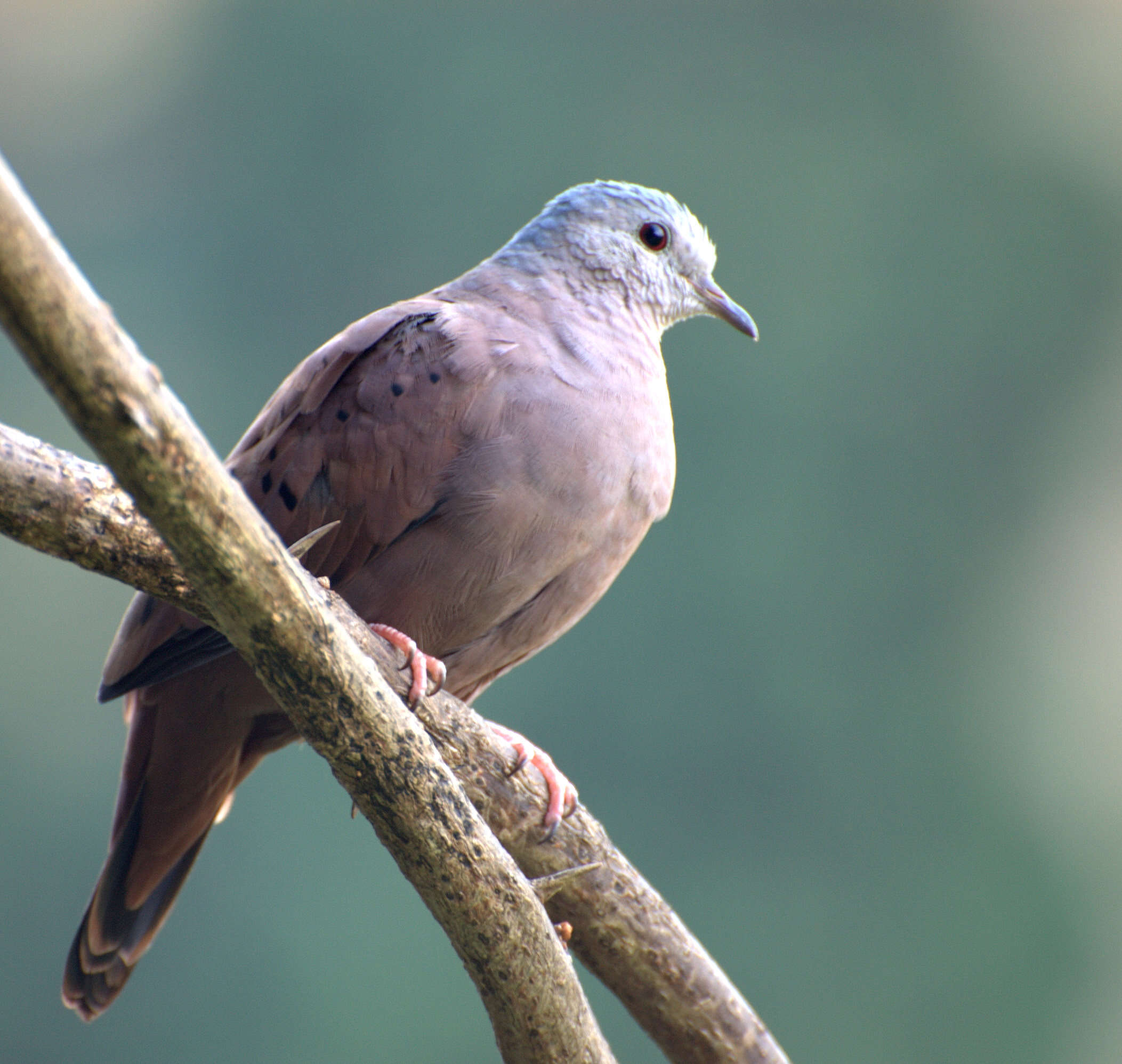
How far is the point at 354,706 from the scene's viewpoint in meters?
1.38

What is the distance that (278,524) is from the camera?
2.10m

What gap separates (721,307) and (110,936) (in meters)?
1.80

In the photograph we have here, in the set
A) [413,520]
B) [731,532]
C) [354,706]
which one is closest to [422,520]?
[413,520]

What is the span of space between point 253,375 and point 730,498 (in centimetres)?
348

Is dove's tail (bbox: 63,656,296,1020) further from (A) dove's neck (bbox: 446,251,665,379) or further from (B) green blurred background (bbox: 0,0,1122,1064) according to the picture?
(B) green blurred background (bbox: 0,0,1122,1064)

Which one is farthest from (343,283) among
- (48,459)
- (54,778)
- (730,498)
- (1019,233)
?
(48,459)

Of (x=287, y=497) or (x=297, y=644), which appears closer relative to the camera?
(x=297, y=644)

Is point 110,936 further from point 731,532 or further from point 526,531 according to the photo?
point 731,532

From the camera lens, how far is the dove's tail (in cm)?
215

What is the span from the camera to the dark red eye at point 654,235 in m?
2.68

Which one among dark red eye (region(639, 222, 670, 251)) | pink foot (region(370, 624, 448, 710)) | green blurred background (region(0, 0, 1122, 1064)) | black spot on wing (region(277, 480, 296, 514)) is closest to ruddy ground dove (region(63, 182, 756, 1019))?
black spot on wing (region(277, 480, 296, 514))

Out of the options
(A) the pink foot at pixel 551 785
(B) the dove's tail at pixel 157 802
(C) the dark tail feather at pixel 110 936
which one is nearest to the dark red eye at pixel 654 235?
(A) the pink foot at pixel 551 785

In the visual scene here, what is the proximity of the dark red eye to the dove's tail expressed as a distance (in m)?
1.27

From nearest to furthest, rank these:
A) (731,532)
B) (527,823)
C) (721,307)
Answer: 1. (527,823)
2. (721,307)
3. (731,532)
